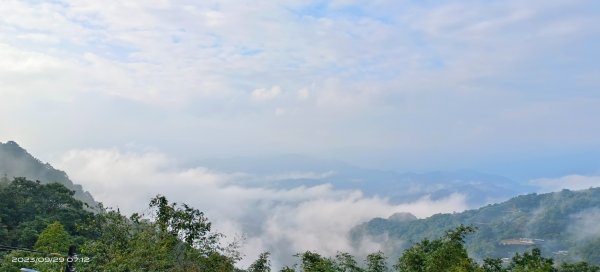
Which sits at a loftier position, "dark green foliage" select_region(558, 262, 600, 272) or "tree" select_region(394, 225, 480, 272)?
"tree" select_region(394, 225, 480, 272)

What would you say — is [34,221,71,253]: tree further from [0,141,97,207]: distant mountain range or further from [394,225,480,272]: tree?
[0,141,97,207]: distant mountain range

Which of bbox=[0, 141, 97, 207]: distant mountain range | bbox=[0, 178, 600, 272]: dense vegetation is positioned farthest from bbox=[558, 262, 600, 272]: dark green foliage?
bbox=[0, 141, 97, 207]: distant mountain range

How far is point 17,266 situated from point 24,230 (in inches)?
912

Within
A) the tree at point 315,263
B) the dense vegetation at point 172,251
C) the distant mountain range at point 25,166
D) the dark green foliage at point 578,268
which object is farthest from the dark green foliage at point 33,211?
the distant mountain range at point 25,166

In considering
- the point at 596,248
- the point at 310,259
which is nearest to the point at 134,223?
the point at 310,259

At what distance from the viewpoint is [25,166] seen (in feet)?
489

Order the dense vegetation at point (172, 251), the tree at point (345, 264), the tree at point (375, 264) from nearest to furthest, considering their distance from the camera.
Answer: the dense vegetation at point (172, 251) < the tree at point (345, 264) < the tree at point (375, 264)

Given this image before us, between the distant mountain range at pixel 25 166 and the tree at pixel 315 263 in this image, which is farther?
the distant mountain range at pixel 25 166

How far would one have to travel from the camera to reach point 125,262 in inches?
1055

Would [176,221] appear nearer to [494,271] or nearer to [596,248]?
[494,271]

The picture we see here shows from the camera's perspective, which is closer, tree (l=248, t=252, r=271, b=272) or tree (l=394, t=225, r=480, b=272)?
tree (l=394, t=225, r=480, b=272)

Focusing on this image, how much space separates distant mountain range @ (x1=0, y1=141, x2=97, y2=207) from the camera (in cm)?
14638

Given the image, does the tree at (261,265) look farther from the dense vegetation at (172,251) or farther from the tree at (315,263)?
the tree at (315,263)

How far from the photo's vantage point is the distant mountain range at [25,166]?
480ft
